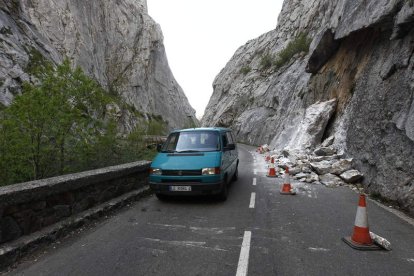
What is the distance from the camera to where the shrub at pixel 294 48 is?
121 ft

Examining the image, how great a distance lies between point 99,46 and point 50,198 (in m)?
40.8

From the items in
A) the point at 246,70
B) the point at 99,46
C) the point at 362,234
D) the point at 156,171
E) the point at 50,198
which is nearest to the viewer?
the point at 362,234

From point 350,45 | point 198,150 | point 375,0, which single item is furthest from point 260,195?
point 350,45

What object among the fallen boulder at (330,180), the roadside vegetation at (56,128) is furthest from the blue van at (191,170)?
the fallen boulder at (330,180)

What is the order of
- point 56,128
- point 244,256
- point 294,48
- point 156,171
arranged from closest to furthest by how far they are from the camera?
1. point 244,256
2. point 56,128
3. point 156,171
4. point 294,48

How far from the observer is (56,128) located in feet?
23.3

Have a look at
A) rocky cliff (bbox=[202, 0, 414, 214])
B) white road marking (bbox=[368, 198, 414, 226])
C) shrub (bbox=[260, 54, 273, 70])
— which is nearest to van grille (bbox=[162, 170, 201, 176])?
white road marking (bbox=[368, 198, 414, 226])

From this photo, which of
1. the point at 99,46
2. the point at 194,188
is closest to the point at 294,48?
the point at 99,46

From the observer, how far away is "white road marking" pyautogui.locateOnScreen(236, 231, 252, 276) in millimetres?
3984

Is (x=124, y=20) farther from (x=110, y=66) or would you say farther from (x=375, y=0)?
(x=375, y=0)

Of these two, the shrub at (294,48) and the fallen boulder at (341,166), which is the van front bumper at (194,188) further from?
the shrub at (294,48)

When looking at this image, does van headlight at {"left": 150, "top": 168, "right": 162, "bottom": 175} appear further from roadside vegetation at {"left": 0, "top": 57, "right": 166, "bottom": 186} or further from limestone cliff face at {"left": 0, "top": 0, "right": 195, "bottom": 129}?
limestone cliff face at {"left": 0, "top": 0, "right": 195, "bottom": 129}

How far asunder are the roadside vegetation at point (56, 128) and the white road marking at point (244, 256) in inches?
181

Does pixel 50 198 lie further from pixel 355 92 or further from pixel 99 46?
pixel 99 46
